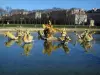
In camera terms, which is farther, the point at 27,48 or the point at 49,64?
the point at 27,48

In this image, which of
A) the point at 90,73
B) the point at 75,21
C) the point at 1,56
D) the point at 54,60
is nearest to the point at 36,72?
the point at 90,73

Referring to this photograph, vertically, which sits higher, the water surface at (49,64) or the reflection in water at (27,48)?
the water surface at (49,64)

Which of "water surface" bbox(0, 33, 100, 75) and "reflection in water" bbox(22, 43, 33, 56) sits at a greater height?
"water surface" bbox(0, 33, 100, 75)

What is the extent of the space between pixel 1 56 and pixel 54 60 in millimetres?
4178

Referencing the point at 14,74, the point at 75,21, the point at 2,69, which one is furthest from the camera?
the point at 75,21

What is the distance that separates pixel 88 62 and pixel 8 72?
5.82 metres

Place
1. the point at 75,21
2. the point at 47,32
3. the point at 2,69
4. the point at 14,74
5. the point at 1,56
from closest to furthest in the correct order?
the point at 14,74, the point at 2,69, the point at 1,56, the point at 47,32, the point at 75,21

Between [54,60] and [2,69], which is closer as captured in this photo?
[2,69]

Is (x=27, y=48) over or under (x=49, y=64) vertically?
under

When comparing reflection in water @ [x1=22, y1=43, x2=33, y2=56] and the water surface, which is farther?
reflection in water @ [x1=22, y1=43, x2=33, y2=56]

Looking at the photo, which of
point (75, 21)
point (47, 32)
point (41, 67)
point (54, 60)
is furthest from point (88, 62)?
point (75, 21)

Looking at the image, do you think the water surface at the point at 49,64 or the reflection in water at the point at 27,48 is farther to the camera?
the reflection in water at the point at 27,48

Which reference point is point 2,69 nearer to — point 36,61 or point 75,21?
point 36,61

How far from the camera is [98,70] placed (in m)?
18.9
